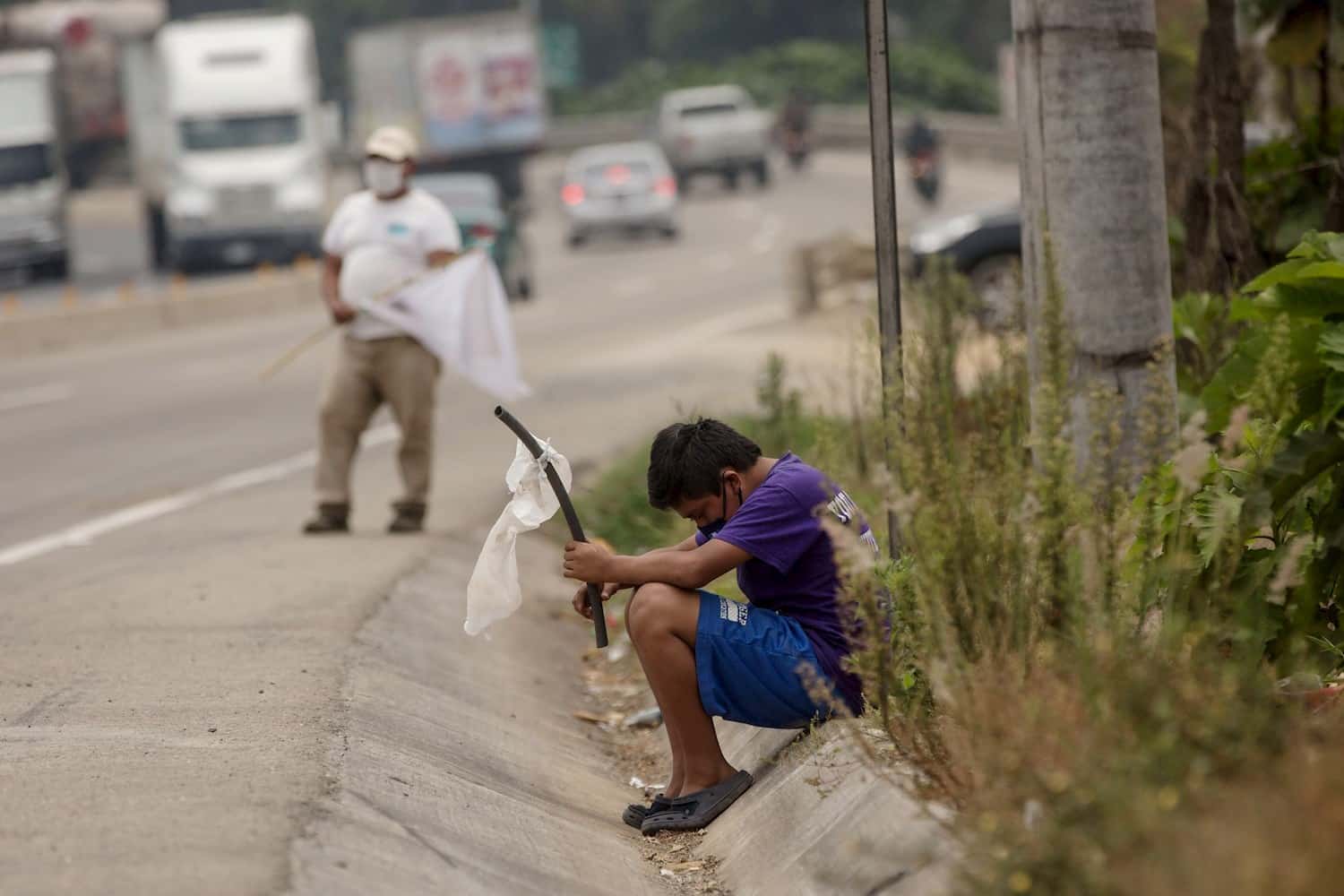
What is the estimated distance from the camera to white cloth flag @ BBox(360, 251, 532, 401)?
9.96 meters

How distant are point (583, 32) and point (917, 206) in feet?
144

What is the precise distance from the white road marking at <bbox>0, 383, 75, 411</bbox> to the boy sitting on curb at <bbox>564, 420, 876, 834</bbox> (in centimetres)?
1393

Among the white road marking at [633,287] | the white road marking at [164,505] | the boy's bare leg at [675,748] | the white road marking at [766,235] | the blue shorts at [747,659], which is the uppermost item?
the blue shorts at [747,659]

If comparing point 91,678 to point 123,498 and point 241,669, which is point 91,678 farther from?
point 123,498

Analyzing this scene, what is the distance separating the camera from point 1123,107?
6.59 m

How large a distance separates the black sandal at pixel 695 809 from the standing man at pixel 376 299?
4485mm

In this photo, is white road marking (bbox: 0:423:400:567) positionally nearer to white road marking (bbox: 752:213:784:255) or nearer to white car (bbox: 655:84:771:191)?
white road marking (bbox: 752:213:784:255)

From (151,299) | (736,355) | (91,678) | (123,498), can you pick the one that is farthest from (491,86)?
(91,678)

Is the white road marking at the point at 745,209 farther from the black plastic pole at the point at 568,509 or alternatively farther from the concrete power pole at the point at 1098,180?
the black plastic pole at the point at 568,509

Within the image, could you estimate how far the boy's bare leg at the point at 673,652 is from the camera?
18.7 feet

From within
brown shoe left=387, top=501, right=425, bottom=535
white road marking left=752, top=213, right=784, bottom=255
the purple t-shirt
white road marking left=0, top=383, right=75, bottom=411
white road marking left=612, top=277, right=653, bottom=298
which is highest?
the purple t-shirt

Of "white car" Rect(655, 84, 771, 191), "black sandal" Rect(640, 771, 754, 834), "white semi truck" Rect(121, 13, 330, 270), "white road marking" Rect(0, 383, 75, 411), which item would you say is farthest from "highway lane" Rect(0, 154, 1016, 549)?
"white car" Rect(655, 84, 771, 191)

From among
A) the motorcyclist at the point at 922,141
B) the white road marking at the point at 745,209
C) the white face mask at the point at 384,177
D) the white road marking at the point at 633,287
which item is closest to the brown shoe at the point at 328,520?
the white face mask at the point at 384,177

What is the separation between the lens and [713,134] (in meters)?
49.3
